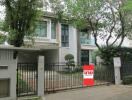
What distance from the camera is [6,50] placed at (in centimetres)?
1339

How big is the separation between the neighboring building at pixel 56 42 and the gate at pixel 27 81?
12.1 metres

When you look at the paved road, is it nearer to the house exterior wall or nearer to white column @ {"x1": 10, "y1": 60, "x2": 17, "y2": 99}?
white column @ {"x1": 10, "y1": 60, "x2": 17, "y2": 99}

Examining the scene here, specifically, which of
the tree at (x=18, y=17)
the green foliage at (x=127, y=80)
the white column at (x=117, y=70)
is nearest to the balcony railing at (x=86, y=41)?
the white column at (x=117, y=70)

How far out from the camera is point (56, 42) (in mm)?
30062

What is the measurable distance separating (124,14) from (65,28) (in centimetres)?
1119

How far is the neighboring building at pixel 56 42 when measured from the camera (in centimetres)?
2903

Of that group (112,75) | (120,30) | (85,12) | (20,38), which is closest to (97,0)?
(85,12)

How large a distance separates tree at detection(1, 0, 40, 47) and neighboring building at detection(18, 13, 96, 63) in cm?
1182

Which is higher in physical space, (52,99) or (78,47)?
(78,47)

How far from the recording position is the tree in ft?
50.0

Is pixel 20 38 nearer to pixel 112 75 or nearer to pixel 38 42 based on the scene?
pixel 112 75

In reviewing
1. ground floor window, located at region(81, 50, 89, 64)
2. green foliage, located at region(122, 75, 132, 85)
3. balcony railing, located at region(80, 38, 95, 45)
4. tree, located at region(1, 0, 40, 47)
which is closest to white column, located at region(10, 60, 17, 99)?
tree, located at region(1, 0, 40, 47)

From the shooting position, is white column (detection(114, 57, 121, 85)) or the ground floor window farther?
the ground floor window

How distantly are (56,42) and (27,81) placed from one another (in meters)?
15.0
